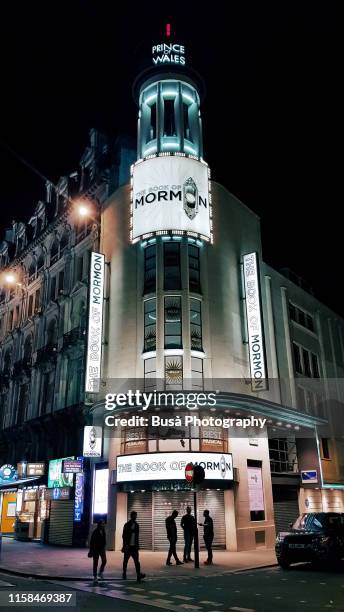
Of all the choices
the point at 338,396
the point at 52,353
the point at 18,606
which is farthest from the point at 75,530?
the point at 338,396

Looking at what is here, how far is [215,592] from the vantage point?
11.3 meters

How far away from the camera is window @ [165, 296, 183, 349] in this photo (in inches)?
939

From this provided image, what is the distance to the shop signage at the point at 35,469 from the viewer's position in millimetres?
28391

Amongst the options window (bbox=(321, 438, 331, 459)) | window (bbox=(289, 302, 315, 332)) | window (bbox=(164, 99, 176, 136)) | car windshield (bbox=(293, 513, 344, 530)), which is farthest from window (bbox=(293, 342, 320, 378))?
car windshield (bbox=(293, 513, 344, 530))

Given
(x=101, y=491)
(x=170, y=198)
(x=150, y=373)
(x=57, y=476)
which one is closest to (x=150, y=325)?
(x=150, y=373)

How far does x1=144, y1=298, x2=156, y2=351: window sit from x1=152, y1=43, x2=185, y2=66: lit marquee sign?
16.5 meters

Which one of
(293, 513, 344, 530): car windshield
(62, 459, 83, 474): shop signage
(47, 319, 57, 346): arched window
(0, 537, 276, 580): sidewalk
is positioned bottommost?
(0, 537, 276, 580): sidewalk

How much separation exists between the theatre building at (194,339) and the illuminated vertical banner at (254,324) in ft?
0.20

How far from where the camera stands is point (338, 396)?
37.7m

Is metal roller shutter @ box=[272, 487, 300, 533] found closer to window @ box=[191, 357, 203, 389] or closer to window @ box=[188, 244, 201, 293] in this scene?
window @ box=[191, 357, 203, 389]

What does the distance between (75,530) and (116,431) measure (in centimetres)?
605

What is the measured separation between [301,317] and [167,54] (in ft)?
64.4

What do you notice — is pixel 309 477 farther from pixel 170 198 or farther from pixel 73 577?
pixel 73 577

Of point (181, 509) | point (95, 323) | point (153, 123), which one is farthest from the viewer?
point (153, 123)
